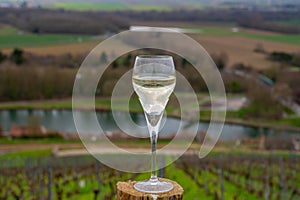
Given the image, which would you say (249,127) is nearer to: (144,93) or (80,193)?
(80,193)

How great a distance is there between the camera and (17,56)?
1761 inches

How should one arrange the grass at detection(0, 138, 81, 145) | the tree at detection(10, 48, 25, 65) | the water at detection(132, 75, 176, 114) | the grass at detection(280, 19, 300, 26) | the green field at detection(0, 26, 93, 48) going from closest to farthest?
1. the water at detection(132, 75, 176, 114)
2. the grass at detection(0, 138, 81, 145)
3. the tree at detection(10, 48, 25, 65)
4. the green field at detection(0, 26, 93, 48)
5. the grass at detection(280, 19, 300, 26)

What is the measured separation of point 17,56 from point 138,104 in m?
42.3

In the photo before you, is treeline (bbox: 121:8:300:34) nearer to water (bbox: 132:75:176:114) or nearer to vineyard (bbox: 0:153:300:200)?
vineyard (bbox: 0:153:300:200)

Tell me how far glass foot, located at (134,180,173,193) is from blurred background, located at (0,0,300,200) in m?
0.76

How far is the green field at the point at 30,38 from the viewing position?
52.0m

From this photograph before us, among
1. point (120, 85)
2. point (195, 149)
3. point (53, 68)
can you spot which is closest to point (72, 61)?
point (53, 68)

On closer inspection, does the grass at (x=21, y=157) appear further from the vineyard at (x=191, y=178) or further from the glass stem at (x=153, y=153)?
the glass stem at (x=153, y=153)

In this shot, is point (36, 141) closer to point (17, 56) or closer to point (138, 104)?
point (17, 56)

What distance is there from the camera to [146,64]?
2.57m

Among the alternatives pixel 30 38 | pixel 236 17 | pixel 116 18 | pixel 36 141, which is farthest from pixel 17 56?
pixel 236 17

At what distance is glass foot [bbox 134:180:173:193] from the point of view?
2.77 m

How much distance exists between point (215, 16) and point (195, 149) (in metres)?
47.2

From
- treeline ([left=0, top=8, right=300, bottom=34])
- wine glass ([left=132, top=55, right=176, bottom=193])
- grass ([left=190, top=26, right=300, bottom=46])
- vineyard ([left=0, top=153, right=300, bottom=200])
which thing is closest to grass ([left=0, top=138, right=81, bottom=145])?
vineyard ([left=0, top=153, right=300, bottom=200])
